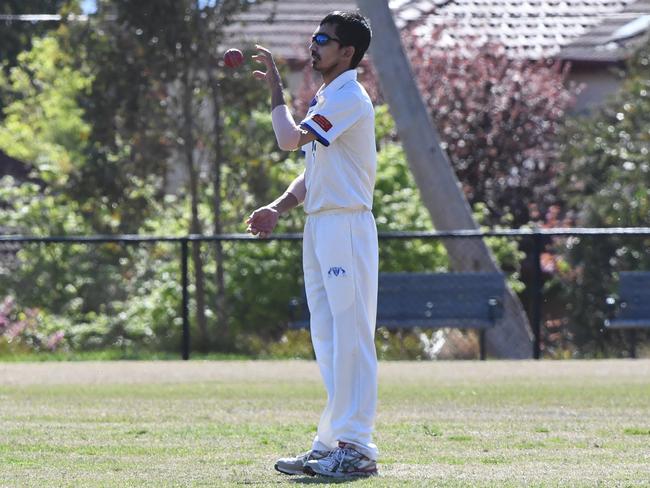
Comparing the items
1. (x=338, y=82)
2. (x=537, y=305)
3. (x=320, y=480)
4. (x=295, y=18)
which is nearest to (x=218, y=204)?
(x=537, y=305)

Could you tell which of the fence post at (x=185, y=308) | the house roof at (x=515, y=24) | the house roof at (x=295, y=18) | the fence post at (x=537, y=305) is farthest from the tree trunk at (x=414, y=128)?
the house roof at (x=295, y=18)

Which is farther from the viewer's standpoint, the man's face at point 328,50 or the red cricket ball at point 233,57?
the red cricket ball at point 233,57

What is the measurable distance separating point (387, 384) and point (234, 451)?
4.28 meters

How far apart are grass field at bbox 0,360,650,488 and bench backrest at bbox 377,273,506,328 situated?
3.58ft

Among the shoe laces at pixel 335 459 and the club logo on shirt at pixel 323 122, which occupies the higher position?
the club logo on shirt at pixel 323 122

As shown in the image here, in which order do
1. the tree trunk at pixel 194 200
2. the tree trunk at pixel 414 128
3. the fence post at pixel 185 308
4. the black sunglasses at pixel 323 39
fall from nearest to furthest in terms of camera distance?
the black sunglasses at pixel 323 39, the fence post at pixel 185 308, the tree trunk at pixel 194 200, the tree trunk at pixel 414 128

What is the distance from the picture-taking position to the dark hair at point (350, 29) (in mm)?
6254

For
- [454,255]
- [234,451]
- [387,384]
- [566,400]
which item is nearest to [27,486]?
[234,451]

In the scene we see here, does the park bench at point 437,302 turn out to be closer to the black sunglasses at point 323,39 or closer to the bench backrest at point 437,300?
the bench backrest at point 437,300

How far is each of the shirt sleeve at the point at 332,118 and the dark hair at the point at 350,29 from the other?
23 centimetres

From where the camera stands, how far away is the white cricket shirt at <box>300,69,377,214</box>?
620 cm

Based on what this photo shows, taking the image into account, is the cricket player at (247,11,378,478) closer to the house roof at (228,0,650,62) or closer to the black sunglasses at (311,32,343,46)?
the black sunglasses at (311,32,343,46)

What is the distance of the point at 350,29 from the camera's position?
6258 mm

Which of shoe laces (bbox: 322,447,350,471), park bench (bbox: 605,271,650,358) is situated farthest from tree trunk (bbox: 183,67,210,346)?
shoe laces (bbox: 322,447,350,471)
